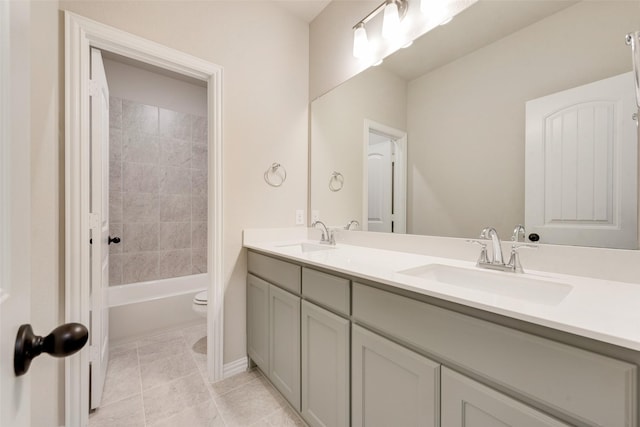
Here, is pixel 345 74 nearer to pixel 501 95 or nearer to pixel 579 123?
pixel 501 95

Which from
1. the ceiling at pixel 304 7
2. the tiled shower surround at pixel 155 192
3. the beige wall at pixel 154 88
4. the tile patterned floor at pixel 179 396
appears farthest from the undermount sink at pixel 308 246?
the beige wall at pixel 154 88

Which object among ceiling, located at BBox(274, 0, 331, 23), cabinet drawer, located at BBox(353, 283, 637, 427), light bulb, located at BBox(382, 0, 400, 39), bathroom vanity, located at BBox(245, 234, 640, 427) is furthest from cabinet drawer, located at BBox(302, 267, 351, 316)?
ceiling, located at BBox(274, 0, 331, 23)

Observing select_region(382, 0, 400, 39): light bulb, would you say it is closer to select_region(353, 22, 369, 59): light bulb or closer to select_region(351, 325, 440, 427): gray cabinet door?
select_region(353, 22, 369, 59): light bulb

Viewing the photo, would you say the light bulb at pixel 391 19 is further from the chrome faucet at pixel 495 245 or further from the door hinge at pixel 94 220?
the door hinge at pixel 94 220

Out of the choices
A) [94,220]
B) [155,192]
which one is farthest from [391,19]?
[155,192]

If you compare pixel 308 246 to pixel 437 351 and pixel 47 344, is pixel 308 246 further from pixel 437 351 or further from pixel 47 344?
pixel 47 344

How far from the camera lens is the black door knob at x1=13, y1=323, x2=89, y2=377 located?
37 centimetres

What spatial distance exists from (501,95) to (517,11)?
329mm

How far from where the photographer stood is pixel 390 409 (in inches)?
36.5

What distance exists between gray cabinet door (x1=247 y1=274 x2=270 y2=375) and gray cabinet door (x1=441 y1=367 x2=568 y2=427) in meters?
1.08

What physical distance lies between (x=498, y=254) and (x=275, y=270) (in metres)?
1.09

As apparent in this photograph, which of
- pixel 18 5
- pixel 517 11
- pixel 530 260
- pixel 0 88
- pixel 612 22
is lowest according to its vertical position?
pixel 530 260

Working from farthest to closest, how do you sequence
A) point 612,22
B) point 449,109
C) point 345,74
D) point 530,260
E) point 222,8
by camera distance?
point 345,74
point 222,8
point 449,109
point 530,260
point 612,22

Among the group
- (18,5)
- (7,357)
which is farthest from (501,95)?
(7,357)
